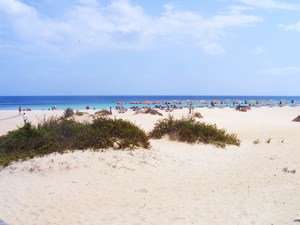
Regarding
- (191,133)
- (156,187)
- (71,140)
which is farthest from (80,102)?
(156,187)

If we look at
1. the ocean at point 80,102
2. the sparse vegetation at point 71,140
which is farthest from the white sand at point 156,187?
the ocean at point 80,102

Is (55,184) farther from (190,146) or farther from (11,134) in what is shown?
(190,146)

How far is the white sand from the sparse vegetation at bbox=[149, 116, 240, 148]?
62cm

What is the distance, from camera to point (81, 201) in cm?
926

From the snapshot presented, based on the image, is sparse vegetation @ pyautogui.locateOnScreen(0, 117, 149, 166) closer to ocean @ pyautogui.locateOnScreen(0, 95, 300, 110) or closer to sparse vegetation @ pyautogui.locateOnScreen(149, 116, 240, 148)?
sparse vegetation @ pyautogui.locateOnScreen(149, 116, 240, 148)

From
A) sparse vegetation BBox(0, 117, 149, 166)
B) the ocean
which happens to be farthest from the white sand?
the ocean

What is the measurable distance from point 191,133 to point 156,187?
19.4 feet

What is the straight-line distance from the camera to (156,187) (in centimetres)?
1060

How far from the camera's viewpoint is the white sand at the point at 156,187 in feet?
26.5

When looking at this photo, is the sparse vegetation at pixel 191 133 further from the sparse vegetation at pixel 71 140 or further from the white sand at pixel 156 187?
the sparse vegetation at pixel 71 140

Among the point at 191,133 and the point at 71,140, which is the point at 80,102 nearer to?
the point at 191,133

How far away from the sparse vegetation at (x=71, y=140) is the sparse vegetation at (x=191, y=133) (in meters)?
2.70

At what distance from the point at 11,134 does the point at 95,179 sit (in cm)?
523

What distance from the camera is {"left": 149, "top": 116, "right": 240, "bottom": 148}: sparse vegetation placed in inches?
634
